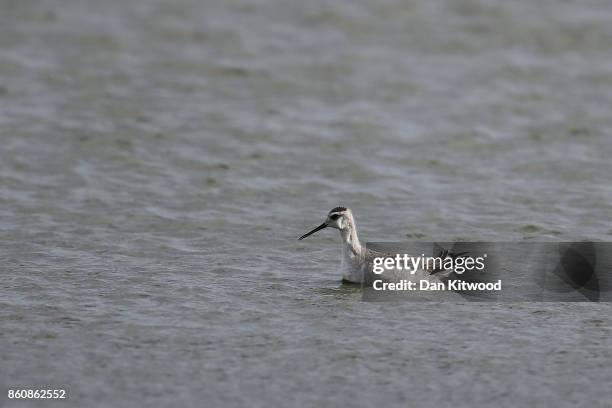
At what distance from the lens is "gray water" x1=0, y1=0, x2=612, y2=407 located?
11.7 meters

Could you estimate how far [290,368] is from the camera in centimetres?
1162

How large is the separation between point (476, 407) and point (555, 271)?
15.5ft

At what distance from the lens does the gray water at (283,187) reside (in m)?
11.7

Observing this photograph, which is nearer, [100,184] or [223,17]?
[100,184]

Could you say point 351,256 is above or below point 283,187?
below

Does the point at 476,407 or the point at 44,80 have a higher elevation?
the point at 44,80

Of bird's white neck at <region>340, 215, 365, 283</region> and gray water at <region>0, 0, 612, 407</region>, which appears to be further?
bird's white neck at <region>340, 215, 365, 283</region>

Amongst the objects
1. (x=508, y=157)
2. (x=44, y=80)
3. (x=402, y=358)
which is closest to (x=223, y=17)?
(x=44, y=80)

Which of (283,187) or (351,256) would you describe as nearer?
(351,256)

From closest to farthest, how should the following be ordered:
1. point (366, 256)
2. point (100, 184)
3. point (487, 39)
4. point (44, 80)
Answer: point (366, 256)
point (100, 184)
point (44, 80)
point (487, 39)

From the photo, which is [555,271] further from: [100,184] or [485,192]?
[100,184]

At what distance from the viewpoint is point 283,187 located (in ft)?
61.2

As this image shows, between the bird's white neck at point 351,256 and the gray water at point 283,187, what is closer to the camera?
the gray water at point 283,187

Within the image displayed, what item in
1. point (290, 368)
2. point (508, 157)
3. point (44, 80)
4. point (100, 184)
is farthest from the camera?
point (44, 80)
